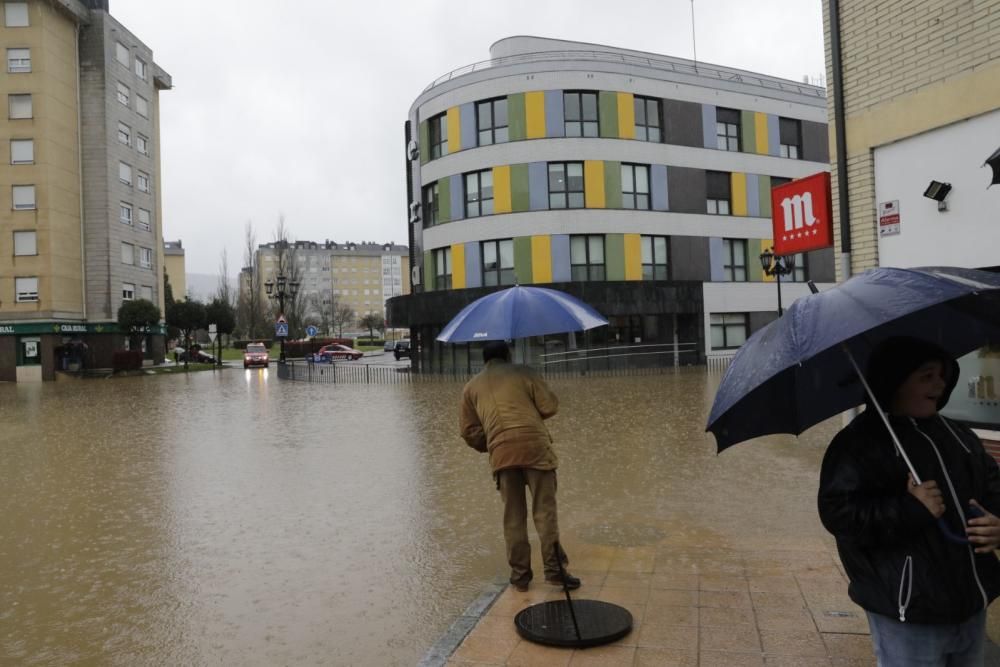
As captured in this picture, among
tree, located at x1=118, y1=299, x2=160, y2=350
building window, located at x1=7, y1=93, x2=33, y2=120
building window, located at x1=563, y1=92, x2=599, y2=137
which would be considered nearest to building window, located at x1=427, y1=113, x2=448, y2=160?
building window, located at x1=563, y1=92, x2=599, y2=137

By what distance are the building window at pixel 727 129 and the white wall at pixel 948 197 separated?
87.0ft

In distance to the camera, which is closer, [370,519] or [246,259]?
[370,519]

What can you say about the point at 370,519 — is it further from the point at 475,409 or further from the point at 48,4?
the point at 48,4

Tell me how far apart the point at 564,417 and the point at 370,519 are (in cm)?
789

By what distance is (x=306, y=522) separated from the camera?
7.32 meters

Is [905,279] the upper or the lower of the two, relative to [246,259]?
lower

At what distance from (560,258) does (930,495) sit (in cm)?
2762

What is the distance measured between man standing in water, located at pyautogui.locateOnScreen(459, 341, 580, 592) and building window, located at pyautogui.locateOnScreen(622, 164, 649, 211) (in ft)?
86.8

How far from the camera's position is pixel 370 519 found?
24.2 feet

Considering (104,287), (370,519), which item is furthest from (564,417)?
(104,287)

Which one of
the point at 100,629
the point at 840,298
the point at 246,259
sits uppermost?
the point at 246,259

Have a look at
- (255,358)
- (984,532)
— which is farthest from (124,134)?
(984,532)

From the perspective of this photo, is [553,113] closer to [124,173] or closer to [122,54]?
[124,173]

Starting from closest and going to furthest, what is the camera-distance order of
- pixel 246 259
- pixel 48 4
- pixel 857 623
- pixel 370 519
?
pixel 857 623 < pixel 370 519 < pixel 48 4 < pixel 246 259
